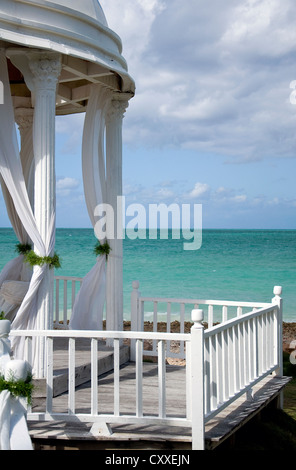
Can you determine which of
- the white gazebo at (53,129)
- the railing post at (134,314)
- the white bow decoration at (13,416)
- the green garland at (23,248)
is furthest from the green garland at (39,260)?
the green garland at (23,248)

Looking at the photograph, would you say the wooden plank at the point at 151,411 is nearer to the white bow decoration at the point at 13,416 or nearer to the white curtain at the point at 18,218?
the white bow decoration at the point at 13,416

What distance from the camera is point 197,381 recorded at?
13.6 feet

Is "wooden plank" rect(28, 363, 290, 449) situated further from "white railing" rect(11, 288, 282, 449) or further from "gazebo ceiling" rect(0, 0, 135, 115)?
"gazebo ceiling" rect(0, 0, 135, 115)

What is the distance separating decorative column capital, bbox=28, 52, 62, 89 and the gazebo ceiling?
0.30ft

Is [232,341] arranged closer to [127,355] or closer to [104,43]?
[127,355]

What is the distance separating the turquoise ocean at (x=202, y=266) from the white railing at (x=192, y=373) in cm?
1838

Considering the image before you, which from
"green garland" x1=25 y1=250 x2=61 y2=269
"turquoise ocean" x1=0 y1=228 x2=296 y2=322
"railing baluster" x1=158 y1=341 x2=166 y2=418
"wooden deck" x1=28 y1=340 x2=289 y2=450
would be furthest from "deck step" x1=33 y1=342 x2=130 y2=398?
"turquoise ocean" x1=0 y1=228 x2=296 y2=322

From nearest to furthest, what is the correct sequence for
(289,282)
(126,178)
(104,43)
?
(104,43), (289,282), (126,178)

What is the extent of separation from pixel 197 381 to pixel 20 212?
2.45m

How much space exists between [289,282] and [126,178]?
46.3ft

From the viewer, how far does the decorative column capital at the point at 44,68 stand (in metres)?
5.47

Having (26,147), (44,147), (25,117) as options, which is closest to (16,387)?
(44,147)

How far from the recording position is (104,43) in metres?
5.97
